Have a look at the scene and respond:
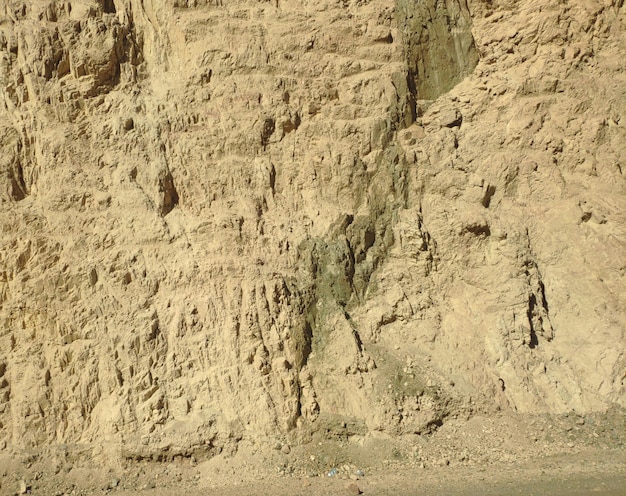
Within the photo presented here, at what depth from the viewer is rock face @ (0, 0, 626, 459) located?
26.5 ft

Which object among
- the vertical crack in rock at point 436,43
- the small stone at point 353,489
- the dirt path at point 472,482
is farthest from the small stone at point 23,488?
the vertical crack in rock at point 436,43

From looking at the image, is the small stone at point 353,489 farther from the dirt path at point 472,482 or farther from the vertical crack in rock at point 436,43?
the vertical crack in rock at point 436,43

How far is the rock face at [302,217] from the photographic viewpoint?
8.08m

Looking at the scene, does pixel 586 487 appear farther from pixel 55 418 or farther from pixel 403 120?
pixel 55 418

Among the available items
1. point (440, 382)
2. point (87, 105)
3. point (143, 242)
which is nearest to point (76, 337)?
point (143, 242)

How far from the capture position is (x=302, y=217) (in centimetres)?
924

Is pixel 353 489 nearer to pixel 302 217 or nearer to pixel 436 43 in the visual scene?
pixel 302 217

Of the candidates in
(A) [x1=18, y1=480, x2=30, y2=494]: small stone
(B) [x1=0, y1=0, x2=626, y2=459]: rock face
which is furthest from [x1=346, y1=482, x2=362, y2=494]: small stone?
(A) [x1=18, y1=480, x2=30, y2=494]: small stone

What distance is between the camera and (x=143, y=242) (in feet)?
28.5

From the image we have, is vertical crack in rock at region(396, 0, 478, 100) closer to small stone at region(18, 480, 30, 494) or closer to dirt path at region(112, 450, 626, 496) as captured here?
dirt path at region(112, 450, 626, 496)

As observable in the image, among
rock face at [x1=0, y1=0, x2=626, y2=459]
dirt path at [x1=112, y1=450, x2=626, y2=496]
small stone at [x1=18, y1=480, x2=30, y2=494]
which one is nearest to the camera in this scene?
dirt path at [x1=112, y1=450, x2=626, y2=496]

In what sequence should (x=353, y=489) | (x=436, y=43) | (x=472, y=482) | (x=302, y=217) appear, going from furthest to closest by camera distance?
(x=436, y=43)
(x=302, y=217)
(x=472, y=482)
(x=353, y=489)

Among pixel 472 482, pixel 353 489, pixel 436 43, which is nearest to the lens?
pixel 353 489

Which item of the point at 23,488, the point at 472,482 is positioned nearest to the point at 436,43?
the point at 472,482
